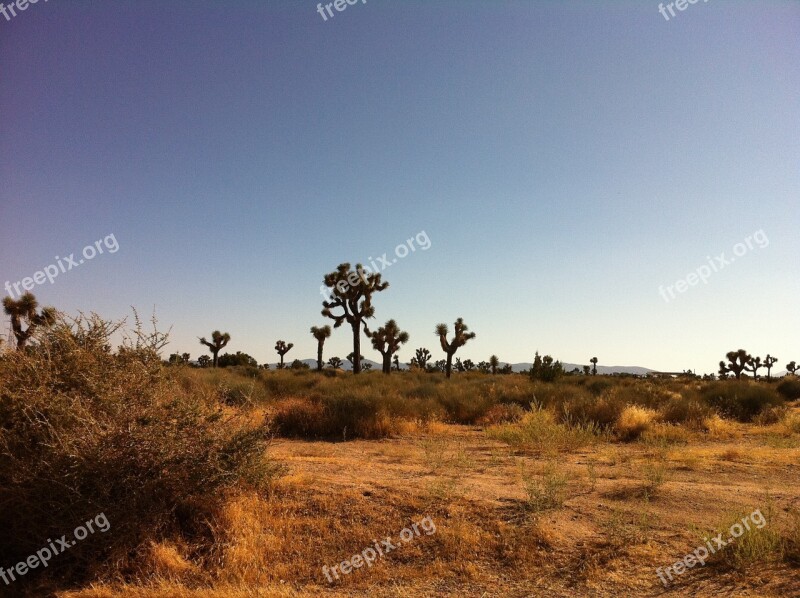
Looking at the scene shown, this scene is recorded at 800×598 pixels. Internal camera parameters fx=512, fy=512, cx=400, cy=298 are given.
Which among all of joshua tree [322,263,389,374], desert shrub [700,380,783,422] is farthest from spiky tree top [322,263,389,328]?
desert shrub [700,380,783,422]

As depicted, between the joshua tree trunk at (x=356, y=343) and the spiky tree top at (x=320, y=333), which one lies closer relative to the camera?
the joshua tree trunk at (x=356, y=343)

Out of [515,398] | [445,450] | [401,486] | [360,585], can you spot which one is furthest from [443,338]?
[360,585]

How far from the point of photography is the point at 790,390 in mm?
24672

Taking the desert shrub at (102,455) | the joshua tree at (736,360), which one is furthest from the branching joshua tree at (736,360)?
the desert shrub at (102,455)

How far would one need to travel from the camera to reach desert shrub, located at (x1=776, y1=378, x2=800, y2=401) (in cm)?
2404

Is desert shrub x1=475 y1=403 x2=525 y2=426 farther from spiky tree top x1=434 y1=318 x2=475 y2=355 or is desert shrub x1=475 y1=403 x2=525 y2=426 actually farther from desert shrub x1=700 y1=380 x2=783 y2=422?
spiky tree top x1=434 y1=318 x2=475 y2=355

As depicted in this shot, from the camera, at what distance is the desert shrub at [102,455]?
5.35 meters

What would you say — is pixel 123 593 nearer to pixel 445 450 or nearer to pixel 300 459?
pixel 300 459

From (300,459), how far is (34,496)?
4.53 m

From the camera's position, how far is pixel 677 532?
5.74 metres

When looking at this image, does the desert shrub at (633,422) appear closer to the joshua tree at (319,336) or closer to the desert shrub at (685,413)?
the desert shrub at (685,413)

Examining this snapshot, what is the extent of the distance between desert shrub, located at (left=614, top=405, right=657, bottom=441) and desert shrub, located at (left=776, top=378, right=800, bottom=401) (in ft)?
48.2

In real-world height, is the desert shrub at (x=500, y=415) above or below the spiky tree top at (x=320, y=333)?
below

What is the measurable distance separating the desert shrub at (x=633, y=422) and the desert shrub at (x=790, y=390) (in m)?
14.7
